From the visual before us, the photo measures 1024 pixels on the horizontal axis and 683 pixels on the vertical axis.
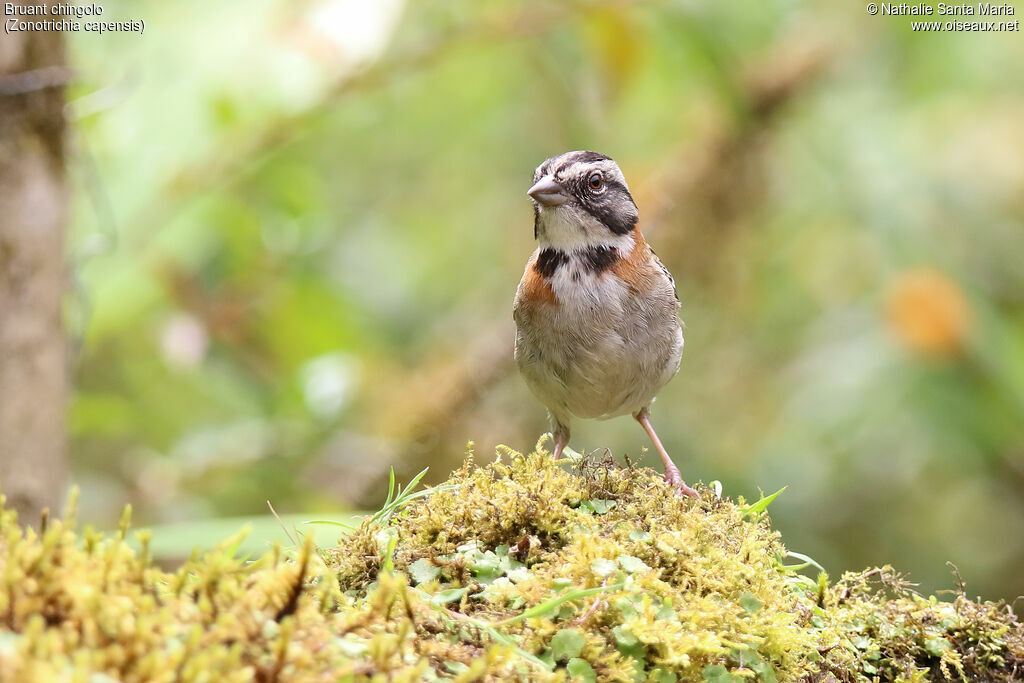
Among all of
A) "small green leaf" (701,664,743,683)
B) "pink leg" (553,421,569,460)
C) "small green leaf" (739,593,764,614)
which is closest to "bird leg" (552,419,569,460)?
"pink leg" (553,421,569,460)

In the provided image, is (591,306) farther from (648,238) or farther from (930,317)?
(930,317)

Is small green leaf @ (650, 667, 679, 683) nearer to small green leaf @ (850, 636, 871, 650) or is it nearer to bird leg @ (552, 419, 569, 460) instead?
small green leaf @ (850, 636, 871, 650)

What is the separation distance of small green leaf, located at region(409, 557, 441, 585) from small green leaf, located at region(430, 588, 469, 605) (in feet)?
0.27

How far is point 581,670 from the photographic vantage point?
1982 mm

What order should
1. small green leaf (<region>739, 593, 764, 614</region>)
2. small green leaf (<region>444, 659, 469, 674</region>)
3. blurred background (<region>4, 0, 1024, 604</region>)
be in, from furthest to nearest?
blurred background (<region>4, 0, 1024, 604</region>), small green leaf (<region>739, 593, 764, 614</region>), small green leaf (<region>444, 659, 469, 674</region>)

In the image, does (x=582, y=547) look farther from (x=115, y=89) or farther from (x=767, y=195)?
(x=767, y=195)

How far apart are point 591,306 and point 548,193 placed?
1.67 feet

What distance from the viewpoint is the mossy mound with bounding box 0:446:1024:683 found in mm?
1637

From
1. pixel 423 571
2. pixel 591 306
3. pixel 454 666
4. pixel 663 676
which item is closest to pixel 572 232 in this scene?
pixel 591 306

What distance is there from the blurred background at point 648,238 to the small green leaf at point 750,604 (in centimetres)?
305

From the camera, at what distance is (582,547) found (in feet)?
7.41

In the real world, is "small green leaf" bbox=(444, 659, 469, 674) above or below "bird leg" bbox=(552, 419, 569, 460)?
below

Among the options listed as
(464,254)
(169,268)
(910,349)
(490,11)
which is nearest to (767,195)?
(910,349)

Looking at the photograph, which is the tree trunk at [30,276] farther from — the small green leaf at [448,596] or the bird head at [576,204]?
the small green leaf at [448,596]
